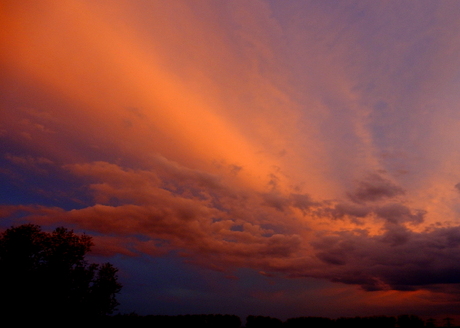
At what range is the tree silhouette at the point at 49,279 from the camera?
74.8 meters

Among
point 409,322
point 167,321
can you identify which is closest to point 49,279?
point 167,321

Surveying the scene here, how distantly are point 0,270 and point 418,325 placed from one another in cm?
22058

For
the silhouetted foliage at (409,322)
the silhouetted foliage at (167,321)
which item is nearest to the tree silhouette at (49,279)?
the silhouetted foliage at (167,321)

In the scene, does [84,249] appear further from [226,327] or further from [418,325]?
[418,325]

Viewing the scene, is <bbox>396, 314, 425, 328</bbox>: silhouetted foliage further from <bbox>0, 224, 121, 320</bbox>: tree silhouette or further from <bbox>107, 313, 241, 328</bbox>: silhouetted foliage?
<bbox>0, 224, 121, 320</bbox>: tree silhouette

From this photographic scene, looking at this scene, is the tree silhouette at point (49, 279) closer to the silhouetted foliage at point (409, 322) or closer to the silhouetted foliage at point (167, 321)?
the silhouetted foliage at point (167, 321)

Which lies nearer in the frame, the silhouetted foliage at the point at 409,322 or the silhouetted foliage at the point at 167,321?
the silhouetted foliage at the point at 167,321

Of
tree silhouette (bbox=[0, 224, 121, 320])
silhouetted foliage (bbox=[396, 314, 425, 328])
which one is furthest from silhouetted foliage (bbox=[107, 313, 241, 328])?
silhouetted foliage (bbox=[396, 314, 425, 328])

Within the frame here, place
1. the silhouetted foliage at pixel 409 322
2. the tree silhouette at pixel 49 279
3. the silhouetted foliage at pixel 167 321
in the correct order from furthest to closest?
1. the silhouetted foliage at pixel 409 322
2. the silhouetted foliage at pixel 167 321
3. the tree silhouette at pixel 49 279

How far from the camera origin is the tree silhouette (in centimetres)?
7481

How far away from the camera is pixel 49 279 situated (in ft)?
256

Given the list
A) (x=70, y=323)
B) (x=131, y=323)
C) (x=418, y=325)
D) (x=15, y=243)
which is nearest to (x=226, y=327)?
(x=131, y=323)

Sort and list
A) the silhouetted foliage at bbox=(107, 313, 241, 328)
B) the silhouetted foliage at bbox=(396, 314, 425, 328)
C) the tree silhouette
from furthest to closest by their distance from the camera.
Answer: the silhouetted foliage at bbox=(396, 314, 425, 328)
the silhouetted foliage at bbox=(107, 313, 241, 328)
the tree silhouette

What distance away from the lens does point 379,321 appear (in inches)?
7721
